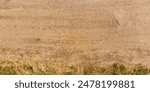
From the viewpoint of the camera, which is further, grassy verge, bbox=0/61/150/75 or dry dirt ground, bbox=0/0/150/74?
dry dirt ground, bbox=0/0/150/74

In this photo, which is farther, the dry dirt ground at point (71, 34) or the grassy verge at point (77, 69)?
the dry dirt ground at point (71, 34)

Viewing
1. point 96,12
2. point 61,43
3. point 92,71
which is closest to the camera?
point 92,71

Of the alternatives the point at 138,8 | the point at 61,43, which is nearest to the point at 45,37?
the point at 61,43

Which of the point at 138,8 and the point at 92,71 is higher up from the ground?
the point at 138,8

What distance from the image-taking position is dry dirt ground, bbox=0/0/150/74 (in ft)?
26.0

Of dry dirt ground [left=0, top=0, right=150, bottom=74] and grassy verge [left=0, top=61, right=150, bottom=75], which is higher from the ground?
dry dirt ground [left=0, top=0, right=150, bottom=74]

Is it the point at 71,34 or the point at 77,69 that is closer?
the point at 77,69

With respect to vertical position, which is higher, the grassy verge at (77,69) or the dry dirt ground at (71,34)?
the dry dirt ground at (71,34)

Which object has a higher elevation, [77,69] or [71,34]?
[71,34]

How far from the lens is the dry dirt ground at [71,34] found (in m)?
7.92

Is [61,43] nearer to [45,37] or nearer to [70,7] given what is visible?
[45,37]

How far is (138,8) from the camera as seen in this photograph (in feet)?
29.2

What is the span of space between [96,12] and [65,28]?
2.49 ft

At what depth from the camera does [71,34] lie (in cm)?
843
